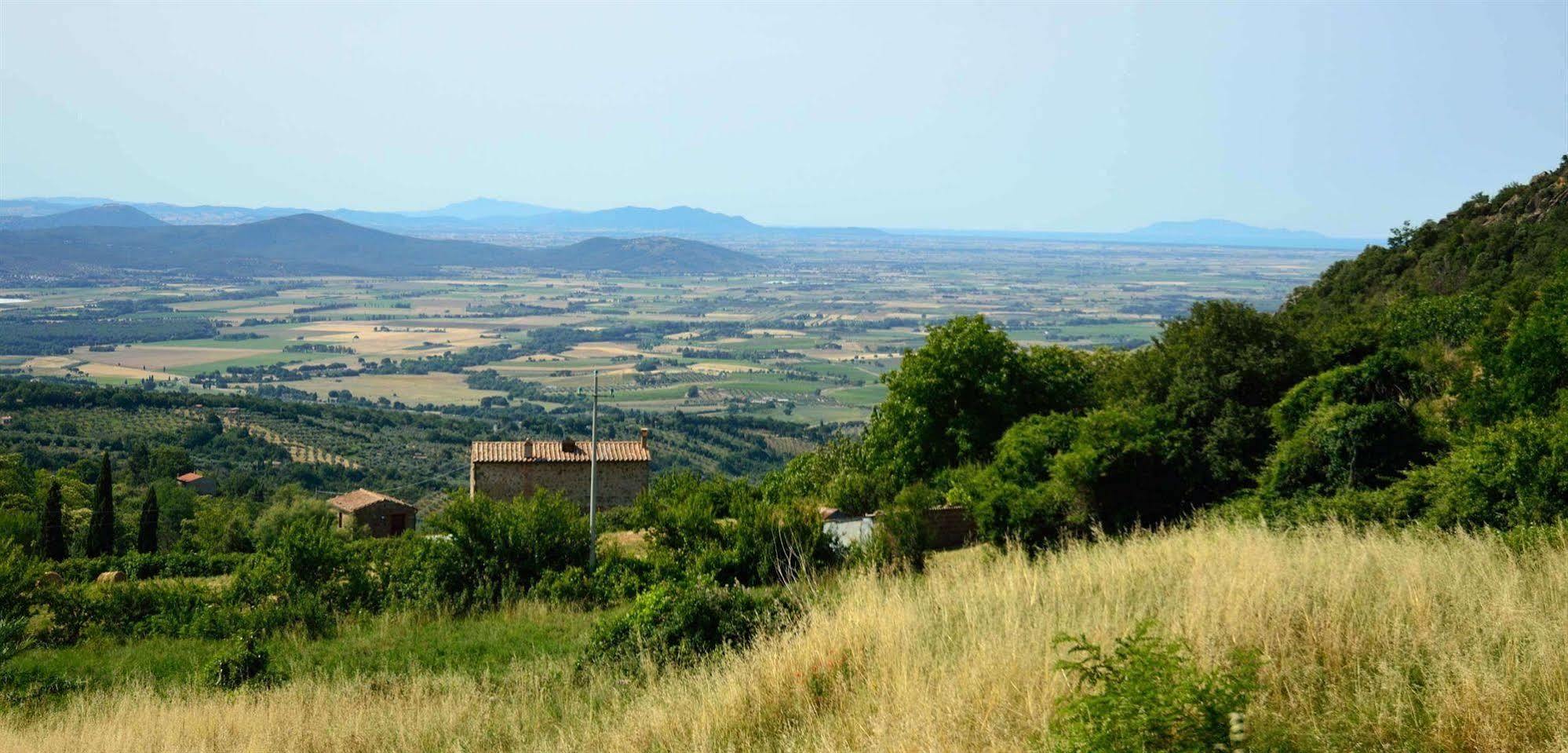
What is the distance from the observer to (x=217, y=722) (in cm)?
831

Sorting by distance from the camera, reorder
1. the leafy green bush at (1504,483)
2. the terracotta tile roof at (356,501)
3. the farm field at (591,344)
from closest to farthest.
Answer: the leafy green bush at (1504,483) < the terracotta tile roof at (356,501) < the farm field at (591,344)

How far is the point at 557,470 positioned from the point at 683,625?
26.1 meters

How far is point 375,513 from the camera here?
38281mm

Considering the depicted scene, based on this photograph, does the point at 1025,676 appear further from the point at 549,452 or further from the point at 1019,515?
the point at 549,452

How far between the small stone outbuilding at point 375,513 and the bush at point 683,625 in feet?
98.1

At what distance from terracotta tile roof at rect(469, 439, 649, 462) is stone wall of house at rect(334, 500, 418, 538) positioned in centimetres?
521

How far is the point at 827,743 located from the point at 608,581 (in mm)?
10863

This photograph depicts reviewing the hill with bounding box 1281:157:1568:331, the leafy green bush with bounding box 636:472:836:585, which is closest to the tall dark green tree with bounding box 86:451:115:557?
the leafy green bush with bounding box 636:472:836:585

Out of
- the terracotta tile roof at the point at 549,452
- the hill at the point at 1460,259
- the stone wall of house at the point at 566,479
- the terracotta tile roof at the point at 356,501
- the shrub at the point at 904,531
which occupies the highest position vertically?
the hill at the point at 1460,259

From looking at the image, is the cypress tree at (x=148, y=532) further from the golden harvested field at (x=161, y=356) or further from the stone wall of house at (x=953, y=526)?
the golden harvested field at (x=161, y=356)

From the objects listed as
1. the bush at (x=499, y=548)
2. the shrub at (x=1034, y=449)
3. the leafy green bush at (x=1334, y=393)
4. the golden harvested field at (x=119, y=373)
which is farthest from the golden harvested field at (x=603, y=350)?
the leafy green bush at (x=1334, y=393)

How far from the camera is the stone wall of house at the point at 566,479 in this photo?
34031 mm

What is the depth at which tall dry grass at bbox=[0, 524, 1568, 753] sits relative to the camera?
4.95 metres

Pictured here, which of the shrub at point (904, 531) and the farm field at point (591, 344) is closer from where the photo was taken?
the shrub at point (904, 531)
